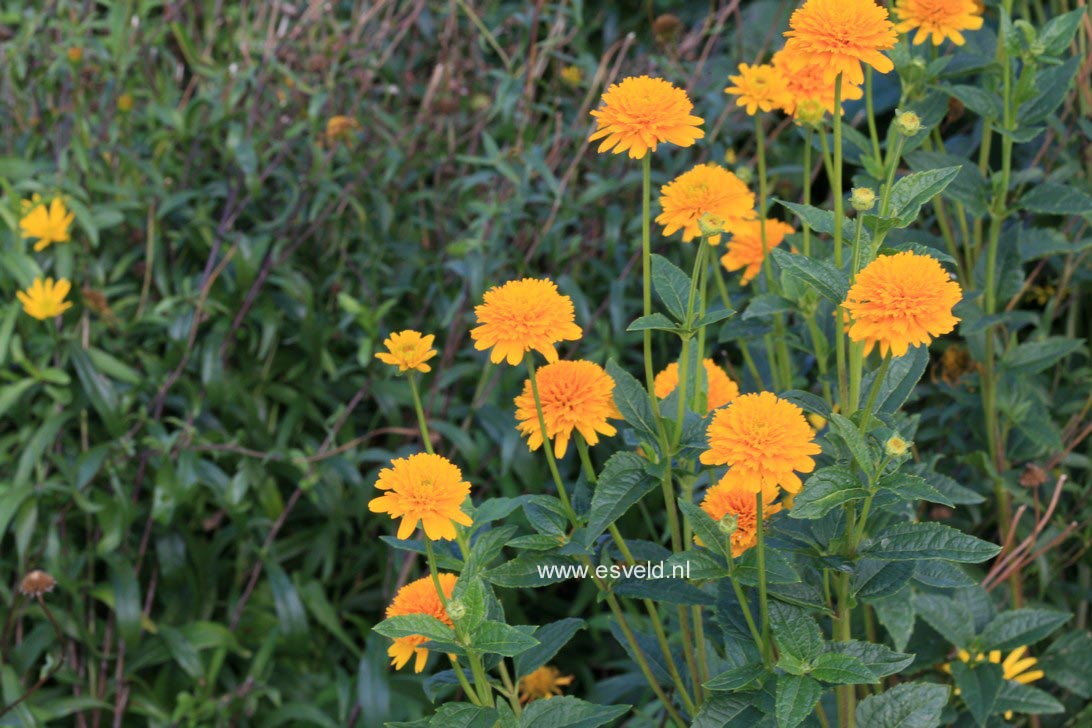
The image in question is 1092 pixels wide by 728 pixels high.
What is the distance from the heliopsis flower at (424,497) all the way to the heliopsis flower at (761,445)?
0.63 feet

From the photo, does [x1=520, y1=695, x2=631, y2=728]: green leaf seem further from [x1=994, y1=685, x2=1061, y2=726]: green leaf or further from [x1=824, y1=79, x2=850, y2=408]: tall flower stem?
[x1=994, y1=685, x2=1061, y2=726]: green leaf

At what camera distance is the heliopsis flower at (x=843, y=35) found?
89 cm

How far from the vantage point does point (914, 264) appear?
0.82 meters

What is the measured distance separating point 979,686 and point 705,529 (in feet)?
1.55

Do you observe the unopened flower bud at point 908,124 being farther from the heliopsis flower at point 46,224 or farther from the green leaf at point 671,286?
the heliopsis flower at point 46,224

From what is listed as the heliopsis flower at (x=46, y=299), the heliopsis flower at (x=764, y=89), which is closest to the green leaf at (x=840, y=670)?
the heliopsis flower at (x=764, y=89)

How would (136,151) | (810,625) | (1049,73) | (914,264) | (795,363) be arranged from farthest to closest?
1. (136,151)
2. (795,363)
3. (1049,73)
4. (810,625)
5. (914,264)

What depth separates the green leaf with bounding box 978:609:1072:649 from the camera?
126 centimetres

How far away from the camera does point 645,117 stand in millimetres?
933

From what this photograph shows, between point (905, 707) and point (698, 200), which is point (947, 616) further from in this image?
point (698, 200)

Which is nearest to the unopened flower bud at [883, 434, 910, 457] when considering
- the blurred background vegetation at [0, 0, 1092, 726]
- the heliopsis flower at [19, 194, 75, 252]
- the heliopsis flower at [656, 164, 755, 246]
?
the heliopsis flower at [656, 164, 755, 246]

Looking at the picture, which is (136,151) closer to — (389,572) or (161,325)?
(161,325)

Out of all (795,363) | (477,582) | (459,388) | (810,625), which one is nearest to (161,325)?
(459,388)

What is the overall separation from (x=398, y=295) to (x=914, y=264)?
1219mm
